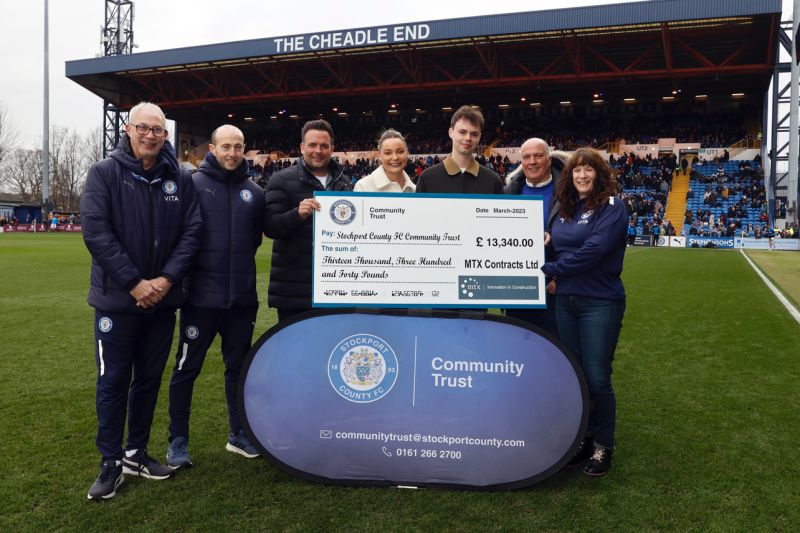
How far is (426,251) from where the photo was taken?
325cm

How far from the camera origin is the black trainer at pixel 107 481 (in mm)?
2982

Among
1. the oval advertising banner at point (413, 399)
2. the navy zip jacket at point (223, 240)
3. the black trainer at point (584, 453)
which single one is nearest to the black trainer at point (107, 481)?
the oval advertising banner at point (413, 399)

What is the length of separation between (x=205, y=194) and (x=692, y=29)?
33.0 metres

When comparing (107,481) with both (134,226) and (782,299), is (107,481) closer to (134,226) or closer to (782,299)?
(134,226)

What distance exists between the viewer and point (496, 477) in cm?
308

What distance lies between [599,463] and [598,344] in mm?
716

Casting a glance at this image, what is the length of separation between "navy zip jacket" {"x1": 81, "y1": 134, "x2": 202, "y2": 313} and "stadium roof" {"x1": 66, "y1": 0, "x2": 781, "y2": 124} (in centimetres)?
3032

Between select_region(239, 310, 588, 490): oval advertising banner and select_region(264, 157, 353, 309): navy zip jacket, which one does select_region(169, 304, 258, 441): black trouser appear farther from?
select_region(239, 310, 588, 490): oval advertising banner

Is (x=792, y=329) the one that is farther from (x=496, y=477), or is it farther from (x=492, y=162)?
(x=492, y=162)

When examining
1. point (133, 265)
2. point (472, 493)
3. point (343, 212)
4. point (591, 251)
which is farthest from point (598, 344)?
point (133, 265)

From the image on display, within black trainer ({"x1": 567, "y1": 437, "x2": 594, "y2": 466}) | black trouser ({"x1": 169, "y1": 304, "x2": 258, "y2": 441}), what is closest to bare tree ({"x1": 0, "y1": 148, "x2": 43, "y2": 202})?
black trouser ({"x1": 169, "y1": 304, "x2": 258, "y2": 441})

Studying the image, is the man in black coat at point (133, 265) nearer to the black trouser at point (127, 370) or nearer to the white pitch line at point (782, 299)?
the black trouser at point (127, 370)

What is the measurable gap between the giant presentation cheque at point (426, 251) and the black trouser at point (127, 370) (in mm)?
1001

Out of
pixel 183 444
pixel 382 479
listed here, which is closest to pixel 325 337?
pixel 382 479
